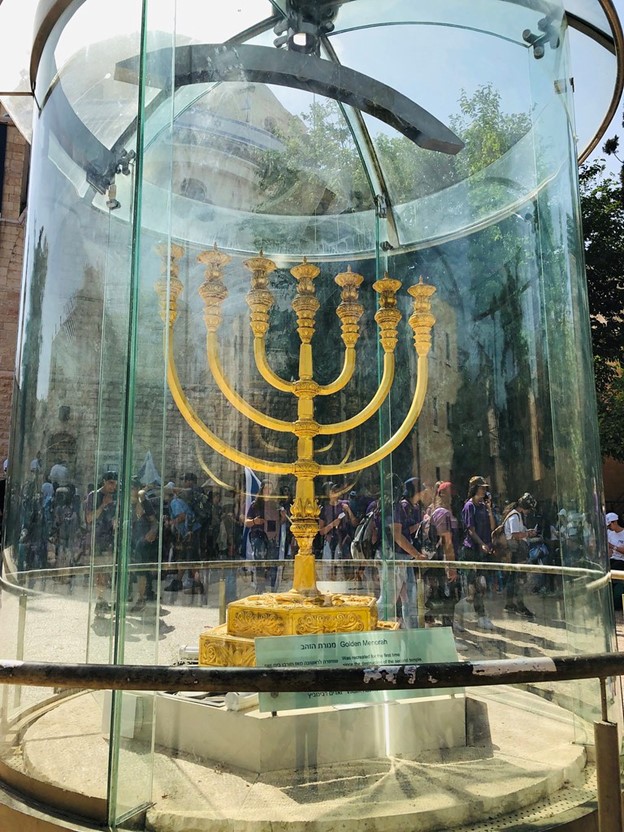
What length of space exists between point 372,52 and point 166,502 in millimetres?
2059

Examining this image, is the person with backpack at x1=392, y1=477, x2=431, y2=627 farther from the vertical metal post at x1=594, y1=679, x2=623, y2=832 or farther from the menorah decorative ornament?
the vertical metal post at x1=594, y1=679, x2=623, y2=832

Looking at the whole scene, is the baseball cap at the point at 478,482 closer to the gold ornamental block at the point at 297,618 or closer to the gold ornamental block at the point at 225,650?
the gold ornamental block at the point at 297,618

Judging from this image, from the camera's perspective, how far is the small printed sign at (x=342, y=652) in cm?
128

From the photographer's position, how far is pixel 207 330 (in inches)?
74.7

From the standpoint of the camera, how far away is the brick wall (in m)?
12.4

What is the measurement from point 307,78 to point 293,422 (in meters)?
1.34

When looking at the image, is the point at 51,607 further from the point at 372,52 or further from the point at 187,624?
the point at 372,52

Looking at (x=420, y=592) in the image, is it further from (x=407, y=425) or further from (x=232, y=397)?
(x=232, y=397)

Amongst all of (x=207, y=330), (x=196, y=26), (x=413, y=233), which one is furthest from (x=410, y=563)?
(x=196, y=26)

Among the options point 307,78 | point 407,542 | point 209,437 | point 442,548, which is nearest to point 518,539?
point 442,548

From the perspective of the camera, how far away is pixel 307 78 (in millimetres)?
2312

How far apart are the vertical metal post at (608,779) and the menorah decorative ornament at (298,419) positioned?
2.42 feet

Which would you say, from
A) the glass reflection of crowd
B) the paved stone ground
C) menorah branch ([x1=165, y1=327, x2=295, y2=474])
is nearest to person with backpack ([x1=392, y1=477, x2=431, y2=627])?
the glass reflection of crowd

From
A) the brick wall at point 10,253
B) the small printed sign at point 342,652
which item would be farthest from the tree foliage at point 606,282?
the brick wall at point 10,253
